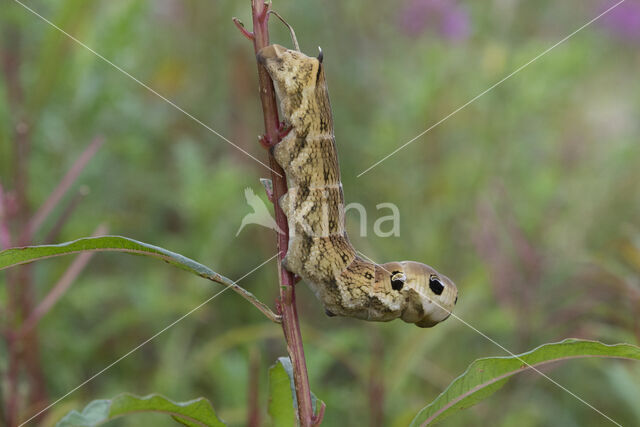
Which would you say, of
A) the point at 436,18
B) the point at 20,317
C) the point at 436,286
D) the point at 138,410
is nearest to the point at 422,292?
the point at 436,286

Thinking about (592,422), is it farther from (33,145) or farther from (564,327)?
(33,145)

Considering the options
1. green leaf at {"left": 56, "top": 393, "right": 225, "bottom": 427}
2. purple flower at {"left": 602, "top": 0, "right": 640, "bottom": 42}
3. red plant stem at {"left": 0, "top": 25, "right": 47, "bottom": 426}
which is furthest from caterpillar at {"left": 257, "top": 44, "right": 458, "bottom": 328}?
purple flower at {"left": 602, "top": 0, "right": 640, "bottom": 42}

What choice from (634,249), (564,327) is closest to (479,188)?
(564,327)

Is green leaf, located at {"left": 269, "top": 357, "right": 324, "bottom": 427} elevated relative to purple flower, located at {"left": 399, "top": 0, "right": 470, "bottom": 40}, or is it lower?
lower

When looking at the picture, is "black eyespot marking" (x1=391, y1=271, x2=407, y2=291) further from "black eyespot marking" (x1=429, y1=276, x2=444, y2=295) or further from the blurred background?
the blurred background

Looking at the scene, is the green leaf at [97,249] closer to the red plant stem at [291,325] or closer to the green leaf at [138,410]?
the red plant stem at [291,325]

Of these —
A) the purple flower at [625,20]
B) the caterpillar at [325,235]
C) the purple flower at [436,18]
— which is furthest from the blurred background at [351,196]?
the purple flower at [625,20]

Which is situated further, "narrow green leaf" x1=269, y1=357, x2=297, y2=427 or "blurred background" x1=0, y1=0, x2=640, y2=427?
"blurred background" x1=0, y1=0, x2=640, y2=427

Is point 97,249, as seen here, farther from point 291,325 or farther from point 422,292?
point 422,292
